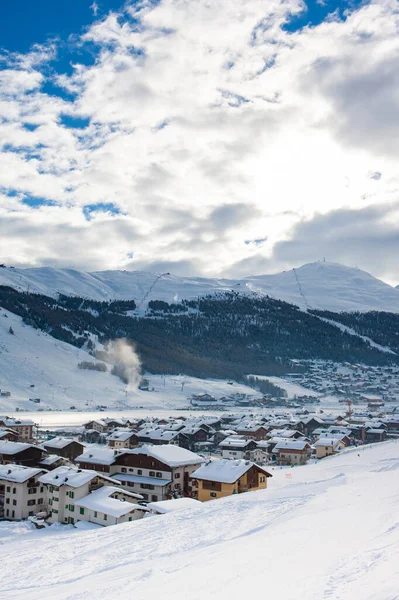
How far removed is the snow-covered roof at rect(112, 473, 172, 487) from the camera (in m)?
31.8

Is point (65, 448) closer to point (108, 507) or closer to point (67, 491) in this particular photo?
point (67, 491)

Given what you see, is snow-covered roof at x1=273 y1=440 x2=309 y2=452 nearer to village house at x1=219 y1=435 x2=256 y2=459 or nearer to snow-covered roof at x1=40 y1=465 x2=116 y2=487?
village house at x1=219 y1=435 x2=256 y2=459

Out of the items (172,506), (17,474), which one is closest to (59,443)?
(17,474)

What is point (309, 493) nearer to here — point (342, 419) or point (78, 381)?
point (342, 419)

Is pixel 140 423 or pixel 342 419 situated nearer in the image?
pixel 140 423

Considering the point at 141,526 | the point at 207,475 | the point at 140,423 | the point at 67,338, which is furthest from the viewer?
the point at 67,338

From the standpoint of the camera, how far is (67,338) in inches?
5728

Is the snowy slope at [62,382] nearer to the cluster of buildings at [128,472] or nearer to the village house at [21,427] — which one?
the village house at [21,427]

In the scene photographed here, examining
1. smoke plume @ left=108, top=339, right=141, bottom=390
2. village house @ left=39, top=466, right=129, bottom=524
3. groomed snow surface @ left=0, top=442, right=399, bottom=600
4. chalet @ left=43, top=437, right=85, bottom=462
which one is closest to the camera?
groomed snow surface @ left=0, top=442, right=399, bottom=600

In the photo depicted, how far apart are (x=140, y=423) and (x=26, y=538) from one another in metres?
45.9

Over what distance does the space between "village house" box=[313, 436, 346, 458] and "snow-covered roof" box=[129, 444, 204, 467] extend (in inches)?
839

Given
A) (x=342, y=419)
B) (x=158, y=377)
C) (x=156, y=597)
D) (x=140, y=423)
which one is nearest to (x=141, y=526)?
(x=156, y=597)

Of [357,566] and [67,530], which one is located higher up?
[357,566]

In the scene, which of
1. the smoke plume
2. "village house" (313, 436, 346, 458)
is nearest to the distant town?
"village house" (313, 436, 346, 458)
